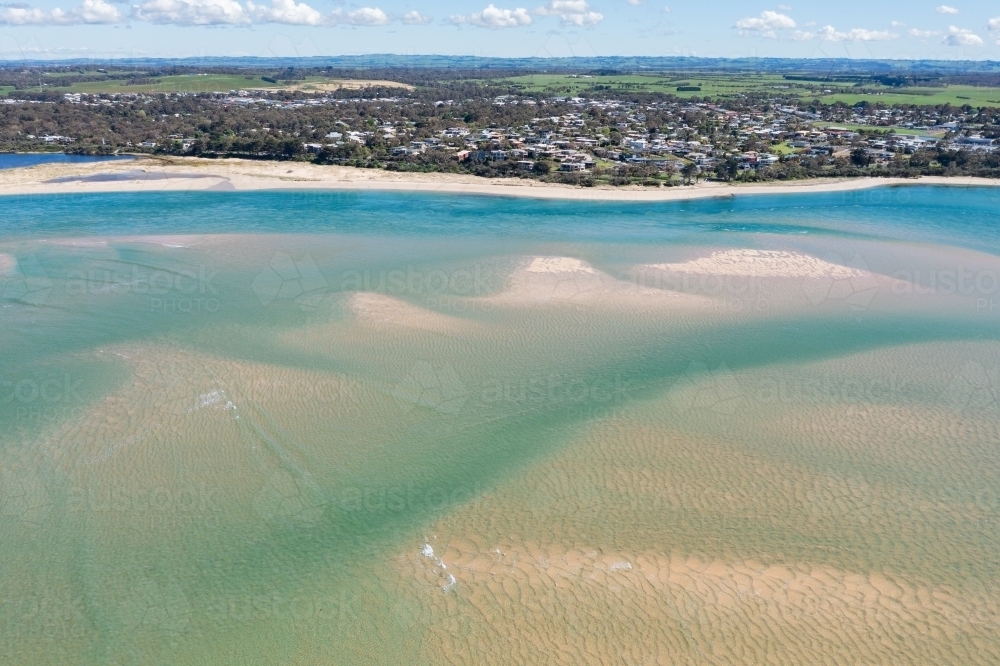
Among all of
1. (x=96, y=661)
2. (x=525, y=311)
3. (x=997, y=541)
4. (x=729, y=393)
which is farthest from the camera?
(x=525, y=311)

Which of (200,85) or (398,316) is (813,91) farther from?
(398,316)

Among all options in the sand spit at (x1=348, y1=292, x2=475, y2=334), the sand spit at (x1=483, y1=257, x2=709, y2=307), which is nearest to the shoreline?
the sand spit at (x1=483, y1=257, x2=709, y2=307)

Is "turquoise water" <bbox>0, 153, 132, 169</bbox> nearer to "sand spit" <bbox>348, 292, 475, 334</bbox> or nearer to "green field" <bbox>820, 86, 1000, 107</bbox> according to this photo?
"sand spit" <bbox>348, 292, 475, 334</bbox>

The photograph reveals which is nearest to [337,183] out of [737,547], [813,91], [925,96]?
[737,547]

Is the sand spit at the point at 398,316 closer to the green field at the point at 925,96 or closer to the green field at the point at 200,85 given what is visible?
the green field at the point at 925,96

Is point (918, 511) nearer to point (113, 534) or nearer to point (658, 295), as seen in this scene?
point (658, 295)

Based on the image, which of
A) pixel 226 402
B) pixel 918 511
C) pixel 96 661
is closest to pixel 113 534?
pixel 96 661

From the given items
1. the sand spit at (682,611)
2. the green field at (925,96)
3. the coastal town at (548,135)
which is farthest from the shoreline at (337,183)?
the green field at (925,96)

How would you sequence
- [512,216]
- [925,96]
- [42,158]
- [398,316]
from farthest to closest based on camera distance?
1. [925,96]
2. [42,158]
3. [512,216]
4. [398,316]
